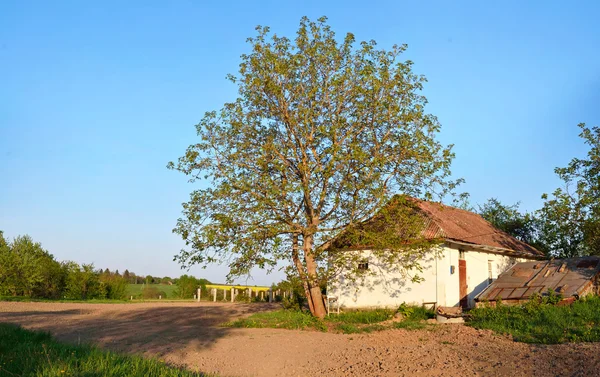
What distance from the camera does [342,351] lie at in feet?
47.9

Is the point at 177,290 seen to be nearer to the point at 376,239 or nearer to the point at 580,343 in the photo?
the point at 376,239

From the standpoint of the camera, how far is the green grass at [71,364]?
29.5ft

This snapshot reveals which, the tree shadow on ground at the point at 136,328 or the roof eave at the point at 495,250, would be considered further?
the roof eave at the point at 495,250

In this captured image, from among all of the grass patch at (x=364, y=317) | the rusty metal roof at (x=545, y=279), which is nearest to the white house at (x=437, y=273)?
the grass patch at (x=364, y=317)

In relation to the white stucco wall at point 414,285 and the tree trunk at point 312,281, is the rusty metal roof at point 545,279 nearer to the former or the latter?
the white stucco wall at point 414,285

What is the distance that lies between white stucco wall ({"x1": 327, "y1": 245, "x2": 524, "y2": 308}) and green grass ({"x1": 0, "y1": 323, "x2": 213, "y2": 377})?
11.8m

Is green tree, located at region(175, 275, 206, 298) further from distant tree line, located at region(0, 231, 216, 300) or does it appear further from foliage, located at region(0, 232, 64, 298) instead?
foliage, located at region(0, 232, 64, 298)

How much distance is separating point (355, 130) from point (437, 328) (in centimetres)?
793

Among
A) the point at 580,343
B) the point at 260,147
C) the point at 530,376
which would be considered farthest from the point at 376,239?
the point at 530,376

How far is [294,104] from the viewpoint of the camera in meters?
21.2

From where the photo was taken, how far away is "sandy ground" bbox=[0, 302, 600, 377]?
11.7 meters

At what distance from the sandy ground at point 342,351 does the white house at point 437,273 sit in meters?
4.86

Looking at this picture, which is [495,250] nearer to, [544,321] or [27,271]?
[544,321]

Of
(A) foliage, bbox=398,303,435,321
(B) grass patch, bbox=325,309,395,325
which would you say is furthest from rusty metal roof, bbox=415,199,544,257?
(B) grass patch, bbox=325,309,395,325
